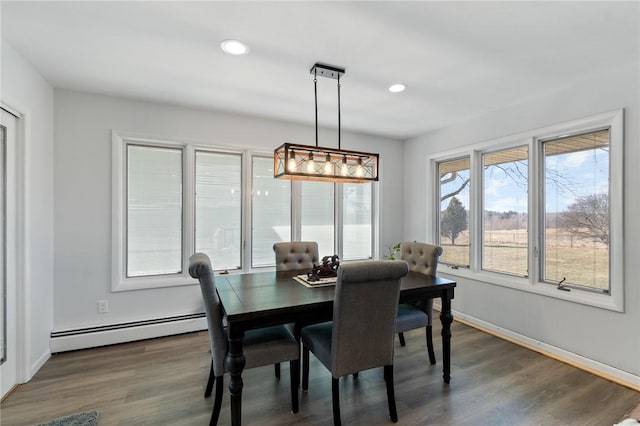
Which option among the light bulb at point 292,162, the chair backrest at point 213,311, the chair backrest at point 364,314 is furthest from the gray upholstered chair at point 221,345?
the light bulb at point 292,162

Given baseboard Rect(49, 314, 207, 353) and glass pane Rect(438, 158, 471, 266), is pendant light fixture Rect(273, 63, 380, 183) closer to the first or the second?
glass pane Rect(438, 158, 471, 266)

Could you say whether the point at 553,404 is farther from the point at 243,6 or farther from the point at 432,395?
the point at 243,6

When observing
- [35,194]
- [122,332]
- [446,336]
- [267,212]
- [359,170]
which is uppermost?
[359,170]

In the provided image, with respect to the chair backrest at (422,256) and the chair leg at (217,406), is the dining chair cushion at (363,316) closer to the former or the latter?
the chair leg at (217,406)

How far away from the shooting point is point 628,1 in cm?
167

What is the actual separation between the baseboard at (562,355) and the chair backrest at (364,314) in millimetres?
1989

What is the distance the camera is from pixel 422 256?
A: 296 centimetres

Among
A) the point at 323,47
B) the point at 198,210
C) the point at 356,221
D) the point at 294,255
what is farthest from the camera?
the point at 356,221

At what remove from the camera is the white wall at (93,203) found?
114 inches

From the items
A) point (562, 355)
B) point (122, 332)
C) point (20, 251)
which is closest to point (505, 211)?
point (562, 355)

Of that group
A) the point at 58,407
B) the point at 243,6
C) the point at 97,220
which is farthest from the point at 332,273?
the point at 97,220

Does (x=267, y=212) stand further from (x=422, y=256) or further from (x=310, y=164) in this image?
(x=422, y=256)

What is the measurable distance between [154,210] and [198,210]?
461mm

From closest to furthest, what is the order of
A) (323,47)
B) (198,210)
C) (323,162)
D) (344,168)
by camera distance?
1. (323,47)
2. (323,162)
3. (344,168)
4. (198,210)
